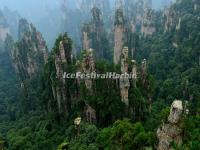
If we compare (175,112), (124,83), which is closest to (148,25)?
(124,83)

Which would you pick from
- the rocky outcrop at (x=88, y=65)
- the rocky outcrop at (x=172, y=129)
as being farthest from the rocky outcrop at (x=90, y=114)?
the rocky outcrop at (x=172, y=129)

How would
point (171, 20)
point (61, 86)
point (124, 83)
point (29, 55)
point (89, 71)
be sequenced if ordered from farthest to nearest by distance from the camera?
point (171, 20)
point (29, 55)
point (61, 86)
point (89, 71)
point (124, 83)

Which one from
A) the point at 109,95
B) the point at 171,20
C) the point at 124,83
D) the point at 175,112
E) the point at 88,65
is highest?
the point at 171,20

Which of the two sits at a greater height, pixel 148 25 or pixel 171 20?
pixel 148 25

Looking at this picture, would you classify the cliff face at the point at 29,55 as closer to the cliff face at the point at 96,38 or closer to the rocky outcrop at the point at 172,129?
the cliff face at the point at 96,38

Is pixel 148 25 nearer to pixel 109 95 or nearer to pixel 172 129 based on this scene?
pixel 109 95

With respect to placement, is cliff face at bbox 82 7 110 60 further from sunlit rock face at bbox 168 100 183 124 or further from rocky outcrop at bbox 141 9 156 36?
sunlit rock face at bbox 168 100 183 124

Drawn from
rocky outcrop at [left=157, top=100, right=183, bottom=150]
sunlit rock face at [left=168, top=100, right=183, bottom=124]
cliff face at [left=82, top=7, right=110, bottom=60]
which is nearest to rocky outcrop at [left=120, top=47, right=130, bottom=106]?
rocky outcrop at [left=157, top=100, right=183, bottom=150]
